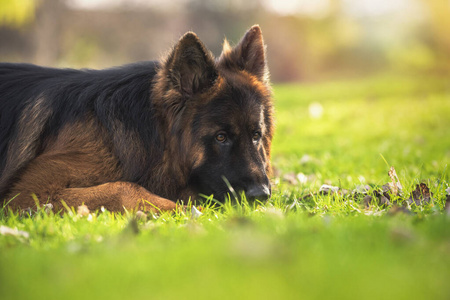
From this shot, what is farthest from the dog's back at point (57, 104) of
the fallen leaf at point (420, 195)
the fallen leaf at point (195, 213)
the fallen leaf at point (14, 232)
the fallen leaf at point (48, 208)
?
the fallen leaf at point (420, 195)

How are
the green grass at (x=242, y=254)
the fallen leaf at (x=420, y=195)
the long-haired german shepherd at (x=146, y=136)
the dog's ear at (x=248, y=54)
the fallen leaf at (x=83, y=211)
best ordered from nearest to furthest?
the green grass at (x=242, y=254)
the fallen leaf at (x=83, y=211)
the fallen leaf at (x=420, y=195)
the long-haired german shepherd at (x=146, y=136)
the dog's ear at (x=248, y=54)

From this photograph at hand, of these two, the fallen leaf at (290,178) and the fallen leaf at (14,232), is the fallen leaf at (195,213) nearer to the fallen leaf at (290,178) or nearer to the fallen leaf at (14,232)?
the fallen leaf at (14,232)

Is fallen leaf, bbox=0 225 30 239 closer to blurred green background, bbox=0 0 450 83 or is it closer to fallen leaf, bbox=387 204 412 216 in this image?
fallen leaf, bbox=387 204 412 216

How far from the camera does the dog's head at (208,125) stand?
439 centimetres

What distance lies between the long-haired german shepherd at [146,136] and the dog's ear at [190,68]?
10mm

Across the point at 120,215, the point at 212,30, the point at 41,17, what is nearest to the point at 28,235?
the point at 120,215

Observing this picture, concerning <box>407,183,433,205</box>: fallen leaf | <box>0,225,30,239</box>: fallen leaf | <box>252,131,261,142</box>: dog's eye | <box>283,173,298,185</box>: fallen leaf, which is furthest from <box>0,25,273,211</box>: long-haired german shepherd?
<box>283,173,298,185</box>: fallen leaf

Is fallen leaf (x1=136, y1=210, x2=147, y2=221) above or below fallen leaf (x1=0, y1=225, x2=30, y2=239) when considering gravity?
below

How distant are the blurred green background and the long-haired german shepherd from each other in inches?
953

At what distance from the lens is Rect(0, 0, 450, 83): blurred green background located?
28.2 m

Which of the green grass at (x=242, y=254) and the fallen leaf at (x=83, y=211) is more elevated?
the green grass at (x=242, y=254)

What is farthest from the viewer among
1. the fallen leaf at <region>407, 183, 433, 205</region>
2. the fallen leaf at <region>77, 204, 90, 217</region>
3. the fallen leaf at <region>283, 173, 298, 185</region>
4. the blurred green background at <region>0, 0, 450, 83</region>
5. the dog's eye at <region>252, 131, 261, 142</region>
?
the blurred green background at <region>0, 0, 450, 83</region>

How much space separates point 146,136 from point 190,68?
0.83 metres

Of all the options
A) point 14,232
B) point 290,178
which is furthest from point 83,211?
point 290,178
